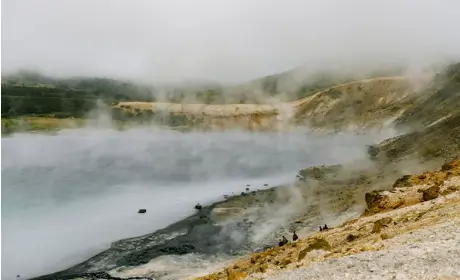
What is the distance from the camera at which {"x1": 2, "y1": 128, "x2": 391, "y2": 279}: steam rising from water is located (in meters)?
62.1

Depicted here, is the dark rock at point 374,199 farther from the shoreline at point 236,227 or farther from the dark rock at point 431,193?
the shoreline at point 236,227

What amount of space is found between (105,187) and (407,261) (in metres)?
88.4

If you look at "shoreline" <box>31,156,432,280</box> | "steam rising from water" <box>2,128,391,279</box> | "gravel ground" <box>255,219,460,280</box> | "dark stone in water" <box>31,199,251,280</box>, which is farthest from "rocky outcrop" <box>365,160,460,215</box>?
"steam rising from water" <box>2,128,391,279</box>

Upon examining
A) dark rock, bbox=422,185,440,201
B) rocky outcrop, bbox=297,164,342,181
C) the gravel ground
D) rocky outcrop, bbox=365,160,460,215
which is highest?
rocky outcrop, bbox=297,164,342,181

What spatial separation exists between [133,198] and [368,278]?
73.6m

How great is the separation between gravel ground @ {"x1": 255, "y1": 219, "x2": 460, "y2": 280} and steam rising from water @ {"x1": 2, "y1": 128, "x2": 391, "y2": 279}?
38.6 m

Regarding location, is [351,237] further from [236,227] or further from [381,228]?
[236,227]

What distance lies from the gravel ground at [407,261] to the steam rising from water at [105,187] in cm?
3862

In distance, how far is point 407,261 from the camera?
19.7 m

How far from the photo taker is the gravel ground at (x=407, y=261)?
1828 cm

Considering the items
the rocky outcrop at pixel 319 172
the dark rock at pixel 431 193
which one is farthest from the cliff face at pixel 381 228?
the rocky outcrop at pixel 319 172

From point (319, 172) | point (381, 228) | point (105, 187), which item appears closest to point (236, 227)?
point (381, 228)

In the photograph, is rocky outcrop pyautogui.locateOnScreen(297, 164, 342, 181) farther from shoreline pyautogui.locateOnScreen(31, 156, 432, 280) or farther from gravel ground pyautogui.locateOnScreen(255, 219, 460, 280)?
gravel ground pyautogui.locateOnScreen(255, 219, 460, 280)

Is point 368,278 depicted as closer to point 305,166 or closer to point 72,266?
point 72,266
